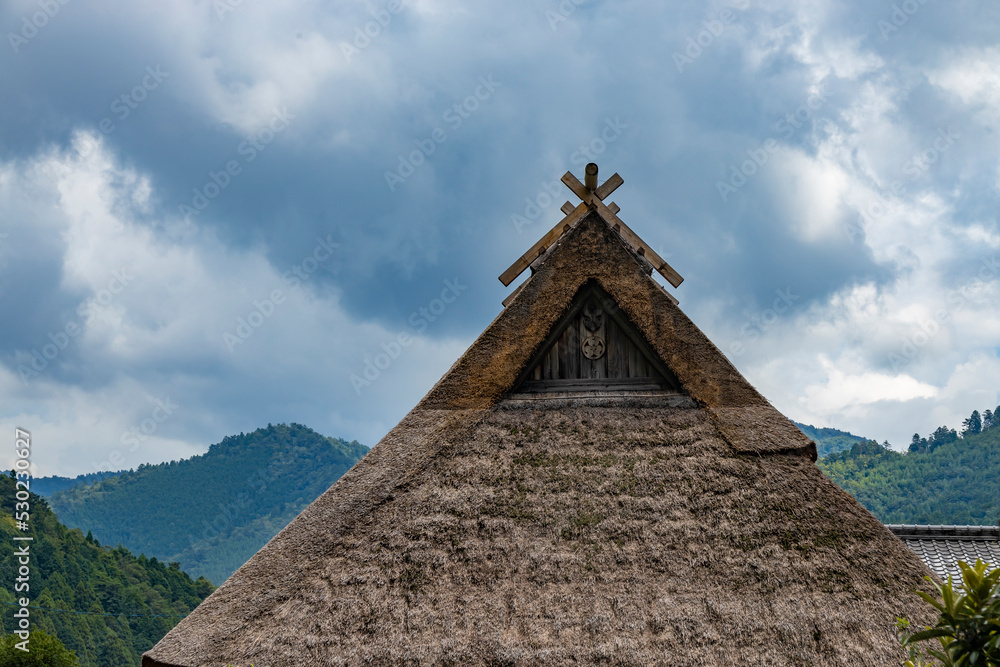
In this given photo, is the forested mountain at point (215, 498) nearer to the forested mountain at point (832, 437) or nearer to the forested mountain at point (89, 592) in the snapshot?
the forested mountain at point (89, 592)

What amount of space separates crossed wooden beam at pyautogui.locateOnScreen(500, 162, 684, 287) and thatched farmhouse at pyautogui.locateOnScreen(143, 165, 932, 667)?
94 cm

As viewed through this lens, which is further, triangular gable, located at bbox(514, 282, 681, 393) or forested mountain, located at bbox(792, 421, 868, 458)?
forested mountain, located at bbox(792, 421, 868, 458)

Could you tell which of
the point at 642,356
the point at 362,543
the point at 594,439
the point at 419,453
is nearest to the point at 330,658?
the point at 362,543

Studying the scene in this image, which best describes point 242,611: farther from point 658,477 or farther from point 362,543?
point 658,477

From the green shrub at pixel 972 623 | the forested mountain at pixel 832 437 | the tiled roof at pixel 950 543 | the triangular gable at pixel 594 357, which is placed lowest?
the green shrub at pixel 972 623

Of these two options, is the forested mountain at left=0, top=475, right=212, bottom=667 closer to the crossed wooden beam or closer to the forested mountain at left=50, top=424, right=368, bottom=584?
Result: the crossed wooden beam

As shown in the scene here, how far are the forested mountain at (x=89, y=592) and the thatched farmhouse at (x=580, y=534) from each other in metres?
42.7

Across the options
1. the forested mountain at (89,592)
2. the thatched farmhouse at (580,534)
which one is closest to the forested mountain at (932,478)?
the thatched farmhouse at (580,534)

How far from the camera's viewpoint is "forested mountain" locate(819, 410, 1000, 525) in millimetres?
41906

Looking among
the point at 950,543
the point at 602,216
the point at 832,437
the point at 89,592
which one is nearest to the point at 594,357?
the point at 602,216

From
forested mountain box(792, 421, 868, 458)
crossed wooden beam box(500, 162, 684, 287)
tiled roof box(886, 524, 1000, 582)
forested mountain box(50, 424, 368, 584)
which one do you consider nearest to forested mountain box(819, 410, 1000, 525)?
tiled roof box(886, 524, 1000, 582)

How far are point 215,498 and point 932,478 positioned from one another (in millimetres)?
147358

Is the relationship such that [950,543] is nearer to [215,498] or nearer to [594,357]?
[594,357]

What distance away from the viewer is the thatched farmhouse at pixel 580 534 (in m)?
5.07
